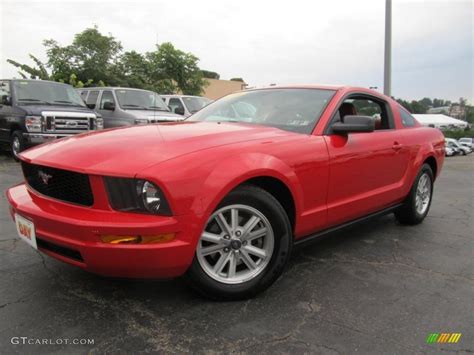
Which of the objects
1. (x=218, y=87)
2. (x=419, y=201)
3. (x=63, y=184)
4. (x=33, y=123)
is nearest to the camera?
(x=63, y=184)

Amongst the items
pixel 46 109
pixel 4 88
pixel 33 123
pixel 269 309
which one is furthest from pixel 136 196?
pixel 4 88

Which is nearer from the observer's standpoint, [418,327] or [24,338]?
[24,338]

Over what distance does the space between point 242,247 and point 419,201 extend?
9.75 feet

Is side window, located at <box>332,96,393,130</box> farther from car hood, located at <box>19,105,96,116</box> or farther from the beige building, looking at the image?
the beige building

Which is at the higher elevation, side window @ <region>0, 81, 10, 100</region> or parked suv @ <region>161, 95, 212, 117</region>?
side window @ <region>0, 81, 10, 100</region>

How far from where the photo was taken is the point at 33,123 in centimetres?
856

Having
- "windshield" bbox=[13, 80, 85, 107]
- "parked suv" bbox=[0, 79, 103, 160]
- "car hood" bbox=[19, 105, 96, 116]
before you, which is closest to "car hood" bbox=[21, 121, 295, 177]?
"parked suv" bbox=[0, 79, 103, 160]

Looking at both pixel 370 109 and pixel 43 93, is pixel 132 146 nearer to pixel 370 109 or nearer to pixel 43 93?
pixel 370 109

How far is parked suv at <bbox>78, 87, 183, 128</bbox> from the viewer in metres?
10.3

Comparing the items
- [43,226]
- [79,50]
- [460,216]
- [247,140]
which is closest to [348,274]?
[247,140]

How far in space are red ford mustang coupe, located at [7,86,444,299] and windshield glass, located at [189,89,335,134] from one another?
16 millimetres

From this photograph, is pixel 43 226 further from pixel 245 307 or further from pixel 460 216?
pixel 460 216

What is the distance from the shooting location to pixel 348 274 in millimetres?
3242

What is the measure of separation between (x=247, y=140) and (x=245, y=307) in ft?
3.59
